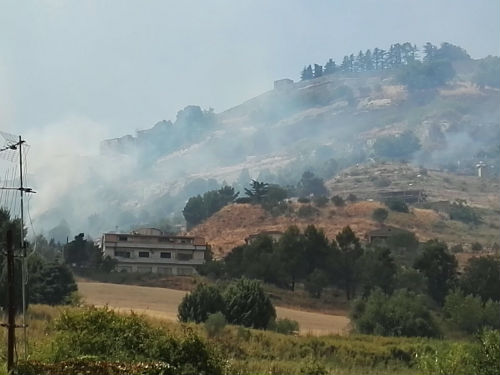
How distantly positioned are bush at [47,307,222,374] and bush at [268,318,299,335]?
23.4 meters

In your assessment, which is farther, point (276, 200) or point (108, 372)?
point (276, 200)

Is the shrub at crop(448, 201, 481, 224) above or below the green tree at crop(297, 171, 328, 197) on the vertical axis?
below

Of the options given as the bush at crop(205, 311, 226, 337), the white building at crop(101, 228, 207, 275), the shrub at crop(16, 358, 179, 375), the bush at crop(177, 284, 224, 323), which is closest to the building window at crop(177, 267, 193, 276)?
the white building at crop(101, 228, 207, 275)

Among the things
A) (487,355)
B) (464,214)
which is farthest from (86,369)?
(464,214)

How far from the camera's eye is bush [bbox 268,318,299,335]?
138 ft

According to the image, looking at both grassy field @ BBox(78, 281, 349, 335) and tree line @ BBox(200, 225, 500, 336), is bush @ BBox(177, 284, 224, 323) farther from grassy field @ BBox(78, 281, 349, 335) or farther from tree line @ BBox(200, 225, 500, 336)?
tree line @ BBox(200, 225, 500, 336)

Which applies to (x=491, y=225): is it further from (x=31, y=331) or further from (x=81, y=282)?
(x=31, y=331)

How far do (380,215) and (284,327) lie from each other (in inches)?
2405

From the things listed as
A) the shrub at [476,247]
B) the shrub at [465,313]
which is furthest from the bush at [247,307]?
the shrub at [476,247]

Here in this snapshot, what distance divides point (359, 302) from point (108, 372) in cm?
3906

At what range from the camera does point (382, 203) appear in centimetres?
11331

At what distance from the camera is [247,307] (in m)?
43.3

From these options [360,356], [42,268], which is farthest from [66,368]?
[42,268]

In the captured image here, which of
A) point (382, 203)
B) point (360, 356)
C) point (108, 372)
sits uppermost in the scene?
point (382, 203)
